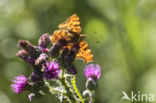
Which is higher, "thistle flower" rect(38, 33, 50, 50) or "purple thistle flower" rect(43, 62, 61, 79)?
"thistle flower" rect(38, 33, 50, 50)

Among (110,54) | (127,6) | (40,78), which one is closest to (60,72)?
(40,78)

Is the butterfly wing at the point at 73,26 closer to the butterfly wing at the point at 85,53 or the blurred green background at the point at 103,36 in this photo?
the butterfly wing at the point at 85,53

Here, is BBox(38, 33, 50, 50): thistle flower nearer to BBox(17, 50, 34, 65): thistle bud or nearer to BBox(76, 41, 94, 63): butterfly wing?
BBox(17, 50, 34, 65): thistle bud

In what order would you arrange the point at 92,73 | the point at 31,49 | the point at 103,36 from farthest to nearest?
the point at 103,36
the point at 92,73
the point at 31,49

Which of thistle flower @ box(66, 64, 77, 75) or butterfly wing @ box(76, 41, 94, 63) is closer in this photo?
thistle flower @ box(66, 64, 77, 75)

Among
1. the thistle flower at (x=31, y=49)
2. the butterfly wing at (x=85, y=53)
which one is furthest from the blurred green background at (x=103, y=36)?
the thistle flower at (x=31, y=49)
